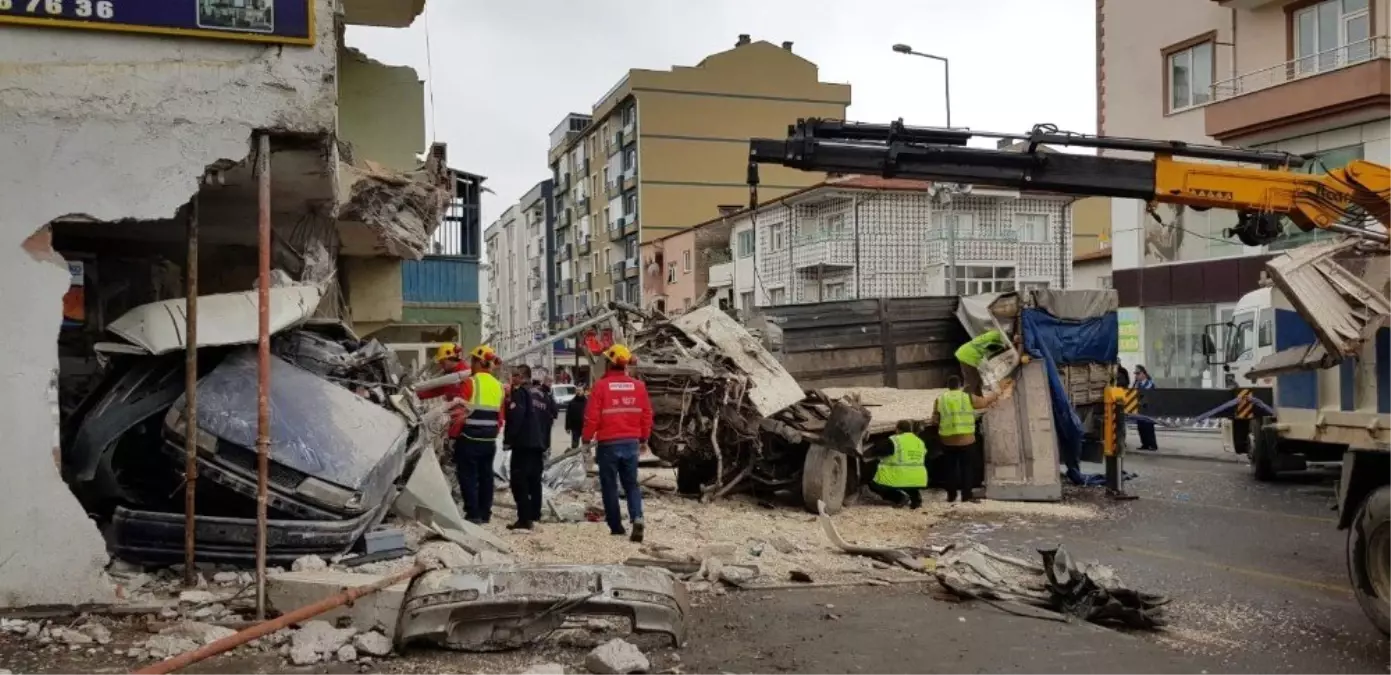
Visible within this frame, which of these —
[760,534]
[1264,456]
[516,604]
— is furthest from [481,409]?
[1264,456]

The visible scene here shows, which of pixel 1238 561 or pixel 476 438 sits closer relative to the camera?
pixel 1238 561

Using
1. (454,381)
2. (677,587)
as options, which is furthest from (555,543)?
(677,587)

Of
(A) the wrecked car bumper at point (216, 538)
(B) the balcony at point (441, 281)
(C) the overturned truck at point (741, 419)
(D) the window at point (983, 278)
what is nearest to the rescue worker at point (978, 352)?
(C) the overturned truck at point (741, 419)

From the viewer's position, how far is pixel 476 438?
9.88 meters

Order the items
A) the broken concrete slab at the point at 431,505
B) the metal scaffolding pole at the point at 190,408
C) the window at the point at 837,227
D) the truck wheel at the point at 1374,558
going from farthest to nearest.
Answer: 1. the window at the point at 837,227
2. the broken concrete slab at the point at 431,505
3. the metal scaffolding pole at the point at 190,408
4. the truck wheel at the point at 1374,558

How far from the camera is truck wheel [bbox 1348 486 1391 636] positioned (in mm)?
6152

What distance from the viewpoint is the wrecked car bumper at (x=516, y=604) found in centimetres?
566

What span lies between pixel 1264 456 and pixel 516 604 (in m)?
12.8

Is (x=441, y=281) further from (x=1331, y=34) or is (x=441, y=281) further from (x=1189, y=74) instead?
(x=1331, y=34)

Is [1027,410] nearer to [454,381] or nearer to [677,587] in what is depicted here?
[454,381]

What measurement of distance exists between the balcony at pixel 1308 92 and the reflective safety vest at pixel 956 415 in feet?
44.7

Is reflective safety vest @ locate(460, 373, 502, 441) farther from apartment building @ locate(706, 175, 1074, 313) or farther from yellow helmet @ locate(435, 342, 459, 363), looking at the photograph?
apartment building @ locate(706, 175, 1074, 313)

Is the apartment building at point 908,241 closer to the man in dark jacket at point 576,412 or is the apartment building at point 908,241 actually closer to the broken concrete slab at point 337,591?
the man in dark jacket at point 576,412

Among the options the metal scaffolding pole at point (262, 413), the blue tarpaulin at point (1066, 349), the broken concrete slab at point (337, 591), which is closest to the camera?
the broken concrete slab at point (337, 591)
